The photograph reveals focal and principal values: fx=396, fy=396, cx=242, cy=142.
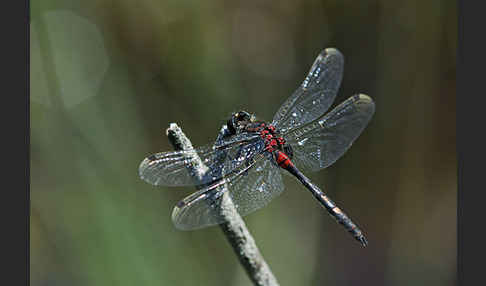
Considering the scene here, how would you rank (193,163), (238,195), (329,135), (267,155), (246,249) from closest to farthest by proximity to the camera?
(246,249) < (193,163) < (238,195) < (267,155) < (329,135)

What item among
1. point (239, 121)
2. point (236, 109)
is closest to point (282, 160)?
point (239, 121)

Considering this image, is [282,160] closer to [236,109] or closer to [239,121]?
[239,121]

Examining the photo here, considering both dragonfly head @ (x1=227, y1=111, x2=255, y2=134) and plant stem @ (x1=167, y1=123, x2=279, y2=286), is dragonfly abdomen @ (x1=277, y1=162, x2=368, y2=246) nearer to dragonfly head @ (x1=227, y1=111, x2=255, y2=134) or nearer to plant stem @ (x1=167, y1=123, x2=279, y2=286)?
dragonfly head @ (x1=227, y1=111, x2=255, y2=134)

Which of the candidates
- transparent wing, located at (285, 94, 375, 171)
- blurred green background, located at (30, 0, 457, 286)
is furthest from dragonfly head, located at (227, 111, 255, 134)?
blurred green background, located at (30, 0, 457, 286)

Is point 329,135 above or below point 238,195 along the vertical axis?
above

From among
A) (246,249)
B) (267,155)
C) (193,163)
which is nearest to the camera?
(246,249)

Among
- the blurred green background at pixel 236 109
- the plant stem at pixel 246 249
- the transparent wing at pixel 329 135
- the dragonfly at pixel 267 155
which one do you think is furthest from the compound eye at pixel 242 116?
the blurred green background at pixel 236 109
